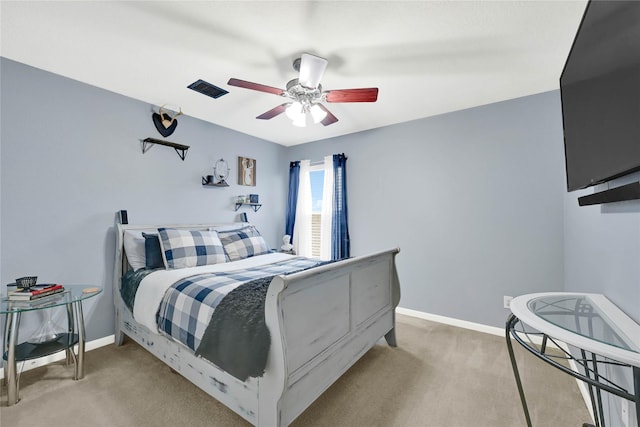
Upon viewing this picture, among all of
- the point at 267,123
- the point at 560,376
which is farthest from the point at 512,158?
the point at 267,123

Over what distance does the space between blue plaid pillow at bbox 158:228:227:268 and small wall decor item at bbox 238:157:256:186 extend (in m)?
1.21

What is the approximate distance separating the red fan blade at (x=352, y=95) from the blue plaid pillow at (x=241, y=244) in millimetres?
1873

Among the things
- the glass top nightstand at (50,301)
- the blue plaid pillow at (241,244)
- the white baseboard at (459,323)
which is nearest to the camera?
the glass top nightstand at (50,301)

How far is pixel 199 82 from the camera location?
241 centimetres

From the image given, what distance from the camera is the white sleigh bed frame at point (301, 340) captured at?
1.36 m

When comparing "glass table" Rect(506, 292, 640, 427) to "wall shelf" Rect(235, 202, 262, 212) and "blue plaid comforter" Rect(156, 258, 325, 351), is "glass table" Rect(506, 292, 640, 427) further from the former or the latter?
"wall shelf" Rect(235, 202, 262, 212)

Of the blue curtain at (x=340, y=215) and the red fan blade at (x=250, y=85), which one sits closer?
the red fan blade at (x=250, y=85)

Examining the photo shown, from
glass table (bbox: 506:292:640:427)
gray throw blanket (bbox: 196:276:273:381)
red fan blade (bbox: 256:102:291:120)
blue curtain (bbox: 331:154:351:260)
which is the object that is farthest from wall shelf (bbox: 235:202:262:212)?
glass table (bbox: 506:292:640:427)

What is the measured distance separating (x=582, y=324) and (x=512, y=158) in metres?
2.28

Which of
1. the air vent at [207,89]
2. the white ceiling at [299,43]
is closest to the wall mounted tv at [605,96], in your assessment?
the white ceiling at [299,43]

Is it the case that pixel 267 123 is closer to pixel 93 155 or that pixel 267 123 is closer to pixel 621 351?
pixel 93 155

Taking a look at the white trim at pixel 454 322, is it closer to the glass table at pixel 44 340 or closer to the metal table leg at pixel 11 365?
the glass table at pixel 44 340

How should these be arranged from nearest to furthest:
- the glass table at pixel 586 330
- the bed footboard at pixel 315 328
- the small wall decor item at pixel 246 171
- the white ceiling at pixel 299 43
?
the glass table at pixel 586 330 < the bed footboard at pixel 315 328 < the white ceiling at pixel 299 43 < the small wall decor item at pixel 246 171

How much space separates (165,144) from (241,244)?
138 centimetres
